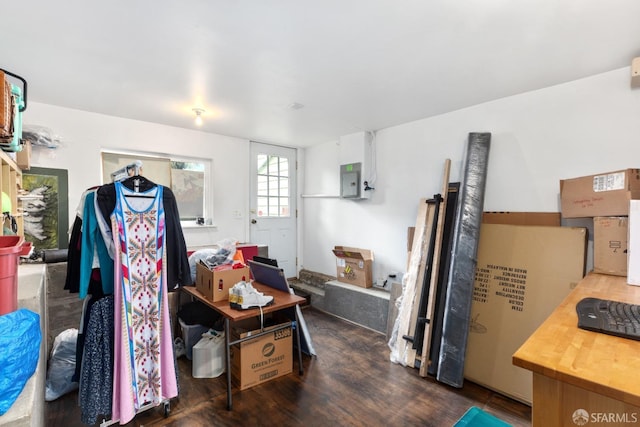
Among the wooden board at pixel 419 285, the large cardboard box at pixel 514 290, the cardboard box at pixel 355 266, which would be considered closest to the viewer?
the large cardboard box at pixel 514 290

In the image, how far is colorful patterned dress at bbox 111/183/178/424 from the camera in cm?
185

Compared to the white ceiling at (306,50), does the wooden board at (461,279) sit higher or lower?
lower

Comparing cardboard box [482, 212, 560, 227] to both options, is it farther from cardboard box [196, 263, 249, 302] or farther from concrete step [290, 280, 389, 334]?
cardboard box [196, 263, 249, 302]

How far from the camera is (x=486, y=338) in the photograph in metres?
2.48

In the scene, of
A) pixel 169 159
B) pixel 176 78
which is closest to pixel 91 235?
pixel 176 78

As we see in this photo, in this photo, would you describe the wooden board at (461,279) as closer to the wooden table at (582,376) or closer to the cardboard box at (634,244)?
the cardboard box at (634,244)

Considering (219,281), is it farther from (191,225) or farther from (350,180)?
(350,180)

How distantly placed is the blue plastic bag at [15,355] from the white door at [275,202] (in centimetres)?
382

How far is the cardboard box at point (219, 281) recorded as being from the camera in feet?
7.81

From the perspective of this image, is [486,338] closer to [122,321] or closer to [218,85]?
[122,321]

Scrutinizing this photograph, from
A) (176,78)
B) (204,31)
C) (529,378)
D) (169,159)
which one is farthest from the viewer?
(169,159)

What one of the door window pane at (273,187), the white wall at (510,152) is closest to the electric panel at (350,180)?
the white wall at (510,152)

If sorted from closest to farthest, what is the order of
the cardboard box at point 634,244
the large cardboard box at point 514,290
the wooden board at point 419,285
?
1. the cardboard box at point 634,244
2. the large cardboard box at point 514,290
3. the wooden board at point 419,285

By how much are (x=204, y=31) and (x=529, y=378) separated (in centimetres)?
323
